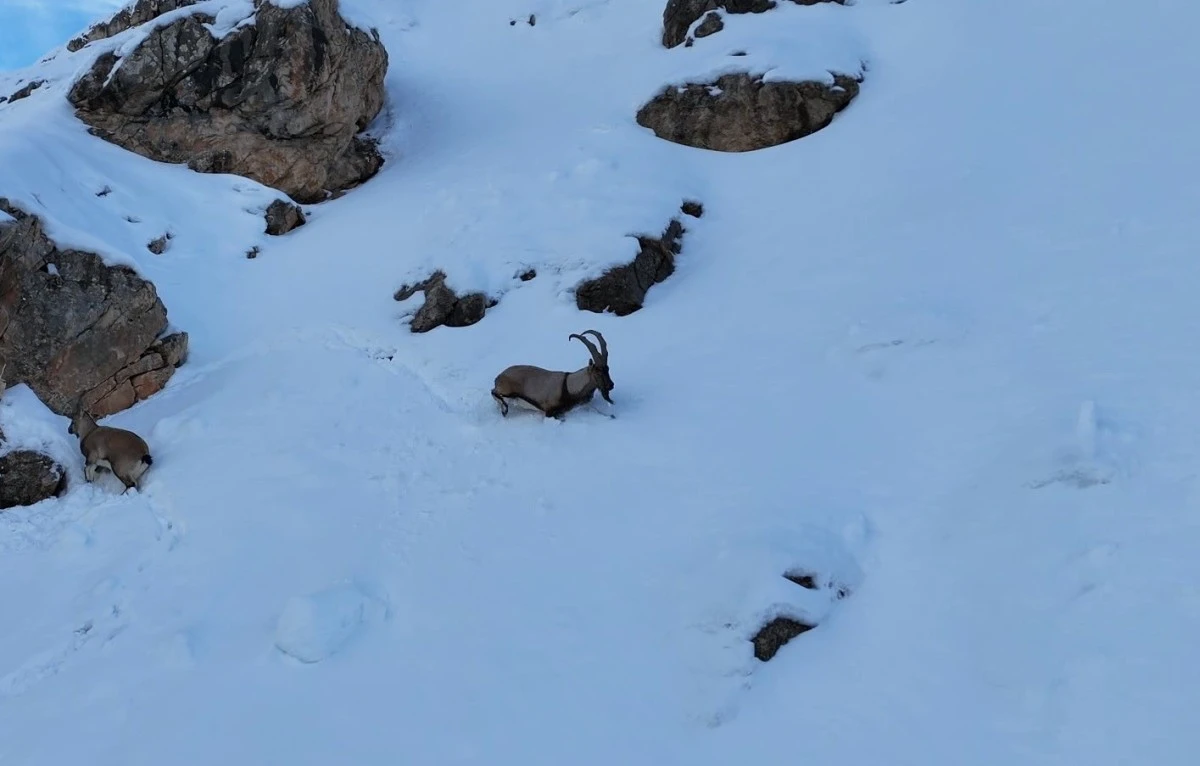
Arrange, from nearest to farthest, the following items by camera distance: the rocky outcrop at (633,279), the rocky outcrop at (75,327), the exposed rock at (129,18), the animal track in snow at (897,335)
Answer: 1. the animal track in snow at (897,335)
2. the rocky outcrop at (75,327)
3. the rocky outcrop at (633,279)
4. the exposed rock at (129,18)

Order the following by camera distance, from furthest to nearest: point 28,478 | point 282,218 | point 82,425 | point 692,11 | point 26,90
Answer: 1. point 26,90
2. point 692,11
3. point 282,218
4. point 82,425
5. point 28,478

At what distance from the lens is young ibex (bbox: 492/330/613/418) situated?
10.7 m

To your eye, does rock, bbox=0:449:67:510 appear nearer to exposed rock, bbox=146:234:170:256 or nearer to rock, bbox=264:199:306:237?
exposed rock, bbox=146:234:170:256

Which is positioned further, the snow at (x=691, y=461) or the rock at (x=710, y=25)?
the rock at (x=710, y=25)

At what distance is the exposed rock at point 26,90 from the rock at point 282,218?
8.61 meters

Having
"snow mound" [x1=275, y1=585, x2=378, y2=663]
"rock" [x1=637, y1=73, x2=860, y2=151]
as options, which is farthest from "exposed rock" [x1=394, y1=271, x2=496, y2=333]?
"rock" [x1=637, y1=73, x2=860, y2=151]

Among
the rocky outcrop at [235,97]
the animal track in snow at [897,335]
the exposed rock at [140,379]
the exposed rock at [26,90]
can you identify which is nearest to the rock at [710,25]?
the rocky outcrop at [235,97]

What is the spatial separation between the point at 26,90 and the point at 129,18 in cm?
356

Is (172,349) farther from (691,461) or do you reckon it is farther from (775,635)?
(775,635)

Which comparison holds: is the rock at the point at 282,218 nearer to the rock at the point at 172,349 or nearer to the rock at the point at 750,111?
the rock at the point at 172,349

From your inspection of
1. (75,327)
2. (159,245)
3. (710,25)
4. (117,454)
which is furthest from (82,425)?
(710,25)

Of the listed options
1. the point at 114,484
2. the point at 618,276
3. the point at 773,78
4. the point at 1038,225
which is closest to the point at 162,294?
the point at 114,484

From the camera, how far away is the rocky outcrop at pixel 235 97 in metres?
18.6

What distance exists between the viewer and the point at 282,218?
17.8 m
